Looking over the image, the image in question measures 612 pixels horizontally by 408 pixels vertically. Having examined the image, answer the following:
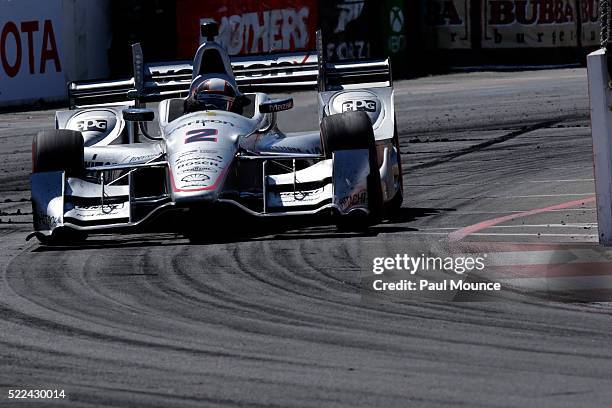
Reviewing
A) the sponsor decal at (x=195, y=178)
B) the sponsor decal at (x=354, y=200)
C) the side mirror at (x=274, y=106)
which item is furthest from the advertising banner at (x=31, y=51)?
the sponsor decal at (x=354, y=200)

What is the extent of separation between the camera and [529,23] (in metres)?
28.6

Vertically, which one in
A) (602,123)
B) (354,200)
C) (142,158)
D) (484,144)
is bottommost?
(484,144)

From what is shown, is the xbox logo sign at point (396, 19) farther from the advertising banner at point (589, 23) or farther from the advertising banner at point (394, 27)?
the advertising banner at point (589, 23)

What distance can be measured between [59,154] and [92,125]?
1.60 metres

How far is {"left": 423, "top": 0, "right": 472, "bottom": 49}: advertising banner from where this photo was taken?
93.2ft

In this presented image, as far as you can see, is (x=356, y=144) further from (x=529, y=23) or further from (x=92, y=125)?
(x=529, y=23)

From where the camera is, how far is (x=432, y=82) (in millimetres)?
26328

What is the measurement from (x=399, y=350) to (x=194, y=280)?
7.89 feet

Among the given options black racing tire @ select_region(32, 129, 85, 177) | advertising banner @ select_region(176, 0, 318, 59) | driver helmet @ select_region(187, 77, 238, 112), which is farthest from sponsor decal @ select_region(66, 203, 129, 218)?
advertising banner @ select_region(176, 0, 318, 59)

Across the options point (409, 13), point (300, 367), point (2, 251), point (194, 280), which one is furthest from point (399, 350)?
point (409, 13)

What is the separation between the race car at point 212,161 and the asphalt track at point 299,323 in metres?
0.26

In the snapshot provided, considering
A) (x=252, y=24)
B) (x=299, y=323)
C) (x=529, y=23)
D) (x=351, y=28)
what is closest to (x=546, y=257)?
(x=299, y=323)

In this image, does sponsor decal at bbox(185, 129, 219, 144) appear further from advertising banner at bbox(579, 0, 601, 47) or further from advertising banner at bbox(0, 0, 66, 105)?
advertising banner at bbox(579, 0, 601, 47)

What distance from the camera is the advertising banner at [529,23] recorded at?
1118 inches
